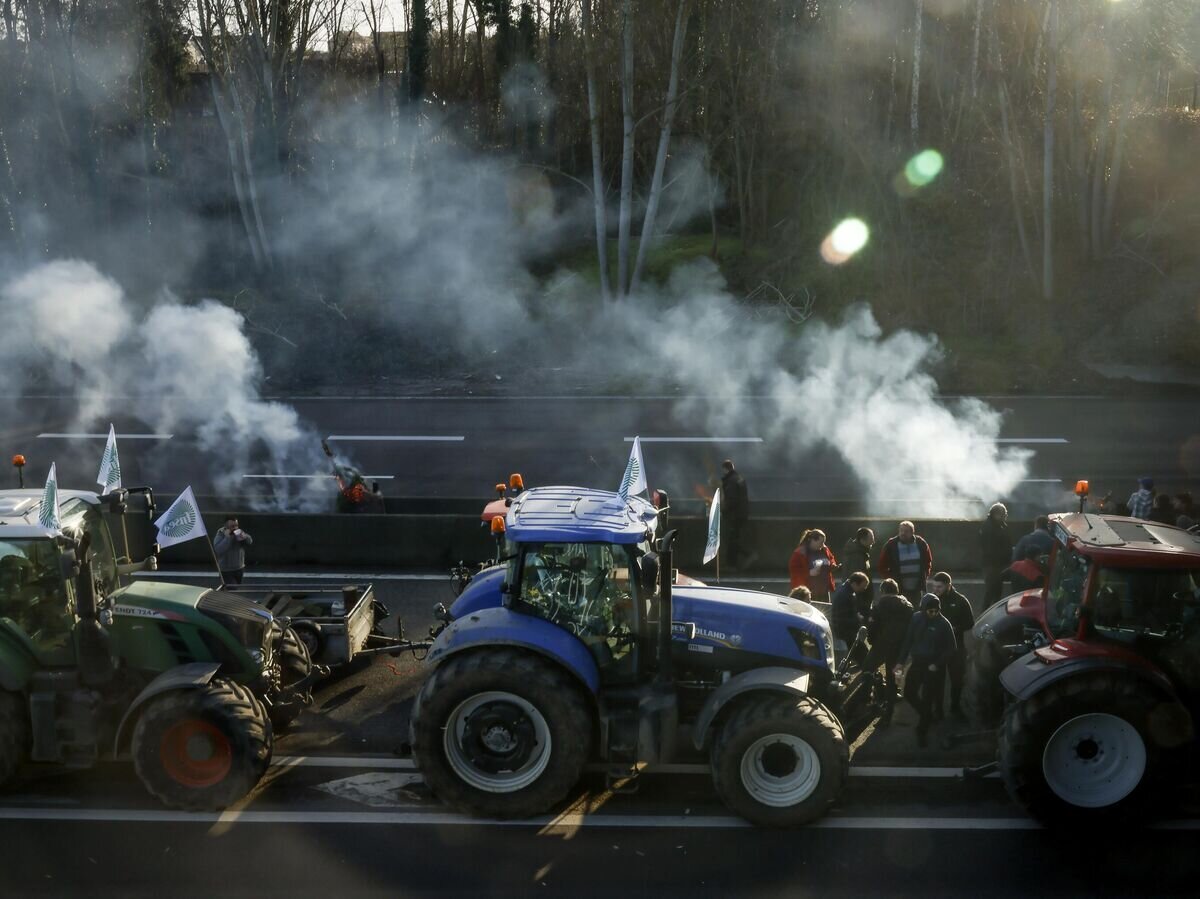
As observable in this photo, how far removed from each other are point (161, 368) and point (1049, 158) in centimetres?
2231

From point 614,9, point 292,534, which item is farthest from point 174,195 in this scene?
point 292,534

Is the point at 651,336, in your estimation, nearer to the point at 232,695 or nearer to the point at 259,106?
the point at 259,106

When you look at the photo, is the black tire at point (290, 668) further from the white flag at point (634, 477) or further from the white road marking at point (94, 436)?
the white road marking at point (94, 436)

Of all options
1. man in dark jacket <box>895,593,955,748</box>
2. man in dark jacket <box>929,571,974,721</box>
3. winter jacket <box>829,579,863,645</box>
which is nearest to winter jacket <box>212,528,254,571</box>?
winter jacket <box>829,579,863,645</box>

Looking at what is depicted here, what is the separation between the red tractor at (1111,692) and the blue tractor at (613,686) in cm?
127

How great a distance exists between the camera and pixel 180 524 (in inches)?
328

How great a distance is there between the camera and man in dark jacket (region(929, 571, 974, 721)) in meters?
8.44

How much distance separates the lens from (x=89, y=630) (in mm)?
7297

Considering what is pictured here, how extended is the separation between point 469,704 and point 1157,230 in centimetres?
2935

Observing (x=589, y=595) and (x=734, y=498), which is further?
(x=734, y=498)

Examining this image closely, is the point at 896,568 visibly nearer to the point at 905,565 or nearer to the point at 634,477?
the point at 905,565

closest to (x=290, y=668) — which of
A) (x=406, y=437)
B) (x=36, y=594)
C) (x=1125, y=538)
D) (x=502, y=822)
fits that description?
(x=36, y=594)

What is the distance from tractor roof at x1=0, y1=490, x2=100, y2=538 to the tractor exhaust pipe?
13.7 feet

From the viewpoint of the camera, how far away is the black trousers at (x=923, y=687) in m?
8.34
